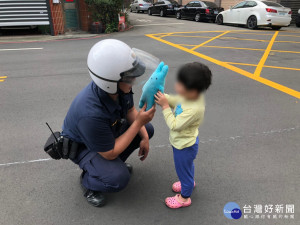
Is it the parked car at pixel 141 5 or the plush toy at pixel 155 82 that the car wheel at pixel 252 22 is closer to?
the plush toy at pixel 155 82

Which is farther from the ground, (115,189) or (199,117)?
(199,117)

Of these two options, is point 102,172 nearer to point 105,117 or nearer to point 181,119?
point 105,117

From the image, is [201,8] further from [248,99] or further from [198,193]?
[198,193]

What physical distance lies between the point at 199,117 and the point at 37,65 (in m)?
5.93

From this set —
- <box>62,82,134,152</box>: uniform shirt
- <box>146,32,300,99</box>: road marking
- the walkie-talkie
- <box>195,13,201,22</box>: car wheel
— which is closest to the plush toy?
<box>62,82,134,152</box>: uniform shirt

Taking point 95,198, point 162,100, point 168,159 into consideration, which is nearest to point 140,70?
point 162,100

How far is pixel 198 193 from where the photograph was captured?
2.34 meters

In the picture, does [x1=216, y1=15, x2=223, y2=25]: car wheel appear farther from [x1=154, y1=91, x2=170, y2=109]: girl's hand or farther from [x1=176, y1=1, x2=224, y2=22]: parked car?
[x1=154, y1=91, x2=170, y2=109]: girl's hand

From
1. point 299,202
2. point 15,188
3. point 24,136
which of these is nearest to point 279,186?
point 299,202

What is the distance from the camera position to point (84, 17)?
13.5 metres

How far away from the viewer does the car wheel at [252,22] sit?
12.7 m

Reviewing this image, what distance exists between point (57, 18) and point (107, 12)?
95.6 inches

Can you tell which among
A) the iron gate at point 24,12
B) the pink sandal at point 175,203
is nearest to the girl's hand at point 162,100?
the pink sandal at point 175,203

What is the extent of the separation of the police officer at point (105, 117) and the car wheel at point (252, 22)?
12543 millimetres
